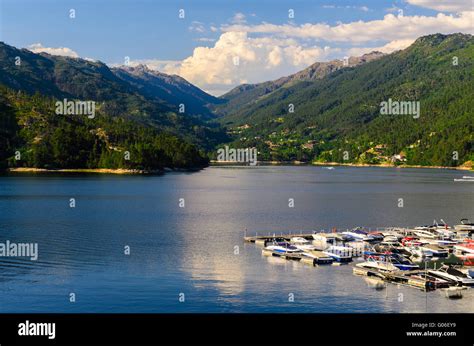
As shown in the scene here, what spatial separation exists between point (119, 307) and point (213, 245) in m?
36.9

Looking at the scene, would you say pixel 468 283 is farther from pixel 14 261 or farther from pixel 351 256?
pixel 14 261

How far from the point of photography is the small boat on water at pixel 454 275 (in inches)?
2697

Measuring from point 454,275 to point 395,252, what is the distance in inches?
759

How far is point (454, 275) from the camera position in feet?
230

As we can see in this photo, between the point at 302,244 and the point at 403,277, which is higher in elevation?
the point at 302,244

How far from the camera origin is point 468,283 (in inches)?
2697

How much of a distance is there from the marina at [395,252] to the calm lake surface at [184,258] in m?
2.52

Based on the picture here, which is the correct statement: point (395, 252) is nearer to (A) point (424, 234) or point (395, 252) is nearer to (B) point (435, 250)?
(B) point (435, 250)

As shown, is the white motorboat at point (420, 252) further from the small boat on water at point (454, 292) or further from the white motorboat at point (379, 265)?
the small boat on water at point (454, 292)

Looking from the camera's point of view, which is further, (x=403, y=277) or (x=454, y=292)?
(x=403, y=277)

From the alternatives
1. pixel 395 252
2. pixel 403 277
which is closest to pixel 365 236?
pixel 395 252

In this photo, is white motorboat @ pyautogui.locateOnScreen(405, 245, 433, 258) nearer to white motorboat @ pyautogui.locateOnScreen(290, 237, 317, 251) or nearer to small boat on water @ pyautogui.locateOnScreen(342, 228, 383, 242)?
small boat on water @ pyautogui.locateOnScreen(342, 228, 383, 242)

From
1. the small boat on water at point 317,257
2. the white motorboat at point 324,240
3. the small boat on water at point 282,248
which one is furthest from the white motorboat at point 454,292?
the white motorboat at point 324,240
